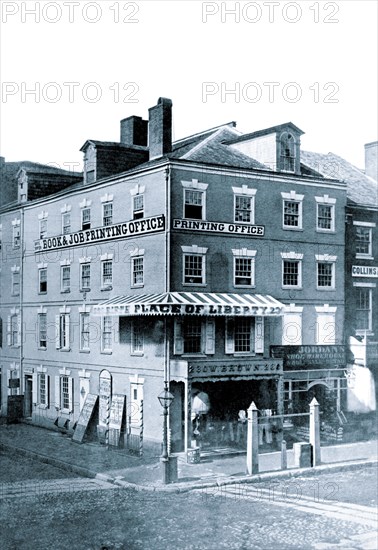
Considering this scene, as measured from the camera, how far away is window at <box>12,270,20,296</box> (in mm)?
31922

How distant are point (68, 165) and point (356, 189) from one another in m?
21.4

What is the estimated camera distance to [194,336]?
88.3ft

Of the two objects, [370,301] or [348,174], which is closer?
[370,301]

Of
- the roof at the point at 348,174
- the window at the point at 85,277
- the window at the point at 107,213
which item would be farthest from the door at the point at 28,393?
the roof at the point at 348,174

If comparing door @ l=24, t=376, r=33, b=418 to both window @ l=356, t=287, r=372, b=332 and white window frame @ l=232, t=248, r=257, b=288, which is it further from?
window @ l=356, t=287, r=372, b=332

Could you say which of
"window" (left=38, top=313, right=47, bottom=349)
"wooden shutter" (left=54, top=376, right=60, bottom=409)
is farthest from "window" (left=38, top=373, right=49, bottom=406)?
"window" (left=38, top=313, right=47, bottom=349)

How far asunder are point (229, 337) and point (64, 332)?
25.8 feet

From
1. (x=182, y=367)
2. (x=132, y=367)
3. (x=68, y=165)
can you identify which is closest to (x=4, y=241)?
(x=132, y=367)

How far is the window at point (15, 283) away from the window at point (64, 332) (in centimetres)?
244

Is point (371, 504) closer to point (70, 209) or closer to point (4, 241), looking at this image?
point (70, 209)

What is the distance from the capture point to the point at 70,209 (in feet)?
95.5

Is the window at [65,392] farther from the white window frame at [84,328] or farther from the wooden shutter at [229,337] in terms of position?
the wooden shutter at [229,337]

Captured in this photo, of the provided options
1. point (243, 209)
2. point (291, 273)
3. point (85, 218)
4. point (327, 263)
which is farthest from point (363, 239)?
point (85, 218)

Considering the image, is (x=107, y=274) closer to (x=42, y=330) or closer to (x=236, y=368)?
(x=42, y=330)
